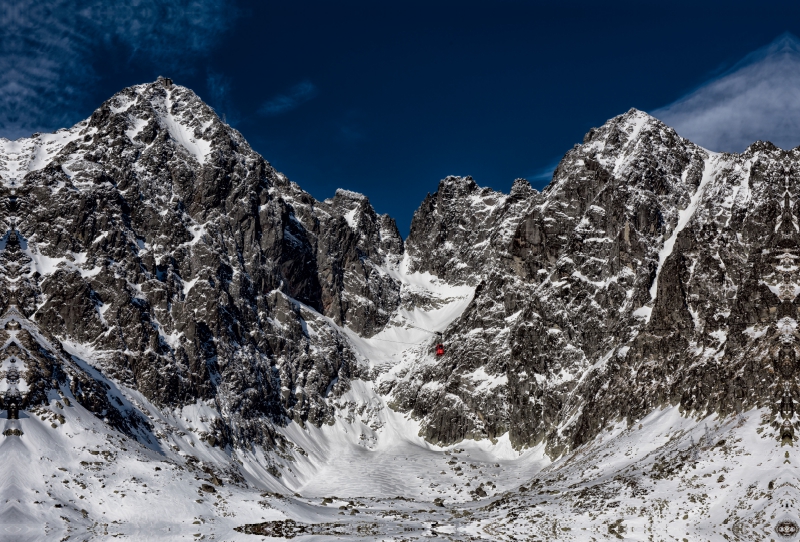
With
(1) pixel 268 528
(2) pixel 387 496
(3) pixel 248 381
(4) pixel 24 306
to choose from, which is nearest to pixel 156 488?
(1) pixel 268 528

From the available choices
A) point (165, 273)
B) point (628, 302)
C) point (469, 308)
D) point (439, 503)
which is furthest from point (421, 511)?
point (469, 308)

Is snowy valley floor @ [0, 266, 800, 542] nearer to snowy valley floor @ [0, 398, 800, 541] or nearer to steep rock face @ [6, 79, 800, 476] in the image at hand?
snowy valley floor @ [0, 398, 800, 541]

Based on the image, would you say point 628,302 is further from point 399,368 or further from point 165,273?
point 165,273

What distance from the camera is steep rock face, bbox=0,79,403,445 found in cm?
13962

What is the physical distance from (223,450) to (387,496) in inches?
1475

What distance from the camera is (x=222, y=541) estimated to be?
177 feet

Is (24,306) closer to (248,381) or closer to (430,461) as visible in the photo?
(248,381)

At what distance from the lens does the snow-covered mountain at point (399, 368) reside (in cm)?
6112

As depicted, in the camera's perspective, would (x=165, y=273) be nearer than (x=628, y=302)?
No

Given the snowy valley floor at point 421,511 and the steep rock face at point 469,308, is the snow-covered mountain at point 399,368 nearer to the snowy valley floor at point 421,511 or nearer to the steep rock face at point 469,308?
the snowy valley floor at point 421,511

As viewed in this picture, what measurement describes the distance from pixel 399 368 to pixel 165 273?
69255 millimetres

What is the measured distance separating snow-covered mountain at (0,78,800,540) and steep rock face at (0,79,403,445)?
0.58 metres

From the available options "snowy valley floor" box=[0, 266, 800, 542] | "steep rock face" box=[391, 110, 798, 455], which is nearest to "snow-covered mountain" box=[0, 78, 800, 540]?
"snowy valley floor" box=[0, 266, 800, 542]

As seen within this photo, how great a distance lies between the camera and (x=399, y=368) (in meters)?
200
